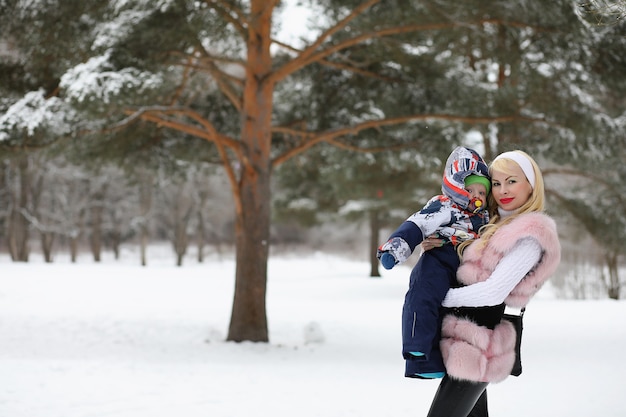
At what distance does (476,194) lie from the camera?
8.93 feet

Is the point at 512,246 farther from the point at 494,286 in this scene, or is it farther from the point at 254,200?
the point at 254,200

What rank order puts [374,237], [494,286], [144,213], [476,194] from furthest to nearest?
[144,213] < [374,237] < [476,194] < [494,286]

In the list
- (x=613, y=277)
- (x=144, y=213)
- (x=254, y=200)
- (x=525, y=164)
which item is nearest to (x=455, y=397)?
(x=525, y=164)

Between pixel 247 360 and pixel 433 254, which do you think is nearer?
pixel 433 254

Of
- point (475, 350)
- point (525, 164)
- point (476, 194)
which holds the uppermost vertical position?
point (525, 164)

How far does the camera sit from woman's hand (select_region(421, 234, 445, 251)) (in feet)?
8.50

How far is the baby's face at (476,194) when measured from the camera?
2.70 metres

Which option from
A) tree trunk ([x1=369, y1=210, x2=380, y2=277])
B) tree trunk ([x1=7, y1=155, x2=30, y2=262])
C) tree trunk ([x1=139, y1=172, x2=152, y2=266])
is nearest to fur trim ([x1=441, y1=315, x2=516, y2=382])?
tree trunk ([x1=369, y1=210, x2=380, y2=277])

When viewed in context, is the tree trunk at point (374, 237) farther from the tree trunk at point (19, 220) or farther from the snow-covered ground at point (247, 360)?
the tree trunk at point (19, 220)

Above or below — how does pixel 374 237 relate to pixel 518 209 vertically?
below

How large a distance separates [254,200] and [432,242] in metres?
6.04

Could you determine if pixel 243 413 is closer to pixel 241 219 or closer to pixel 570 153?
pixel 241 219

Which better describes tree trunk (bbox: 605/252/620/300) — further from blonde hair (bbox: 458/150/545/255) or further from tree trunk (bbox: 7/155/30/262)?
tree trunk (bbox: 7/155/30/262)

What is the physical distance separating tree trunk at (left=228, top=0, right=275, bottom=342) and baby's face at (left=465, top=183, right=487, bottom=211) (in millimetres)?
5916
